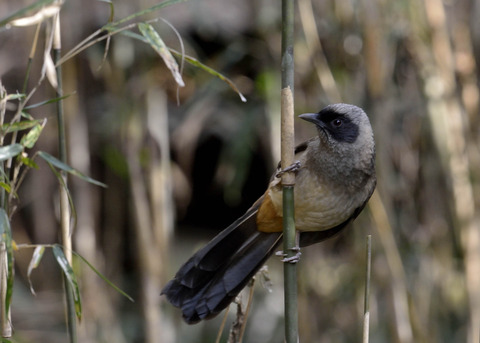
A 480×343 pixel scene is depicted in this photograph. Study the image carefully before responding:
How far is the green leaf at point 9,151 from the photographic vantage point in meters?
1.30

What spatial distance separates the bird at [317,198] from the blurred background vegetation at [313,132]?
634mm

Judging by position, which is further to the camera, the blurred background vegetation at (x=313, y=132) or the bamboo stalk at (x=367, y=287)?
the blurred background vegetation at (x=313, y=132)

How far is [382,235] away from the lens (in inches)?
110

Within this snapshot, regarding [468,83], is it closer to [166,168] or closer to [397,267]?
[397,267]

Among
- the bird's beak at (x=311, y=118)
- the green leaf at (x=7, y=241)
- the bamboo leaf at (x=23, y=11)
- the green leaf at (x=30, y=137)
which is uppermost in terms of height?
the bamboo leaf at (x=23, y=11)

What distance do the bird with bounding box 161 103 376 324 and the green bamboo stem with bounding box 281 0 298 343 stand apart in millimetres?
551

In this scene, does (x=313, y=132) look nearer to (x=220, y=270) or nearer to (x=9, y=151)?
(x=220, y=270)

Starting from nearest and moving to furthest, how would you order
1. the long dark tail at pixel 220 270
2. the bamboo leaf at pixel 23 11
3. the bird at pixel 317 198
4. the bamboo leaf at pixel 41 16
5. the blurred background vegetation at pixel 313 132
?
the bamboo leaf at pixel 23 11 → the bamboo leaf at pixel 41 16 → the long dark tail at pixel 220 270 → the bird at pixel 317 198 → the blurred background vegetation at pixel 313 132

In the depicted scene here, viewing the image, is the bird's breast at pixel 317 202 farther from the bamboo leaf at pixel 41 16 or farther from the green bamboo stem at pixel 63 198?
the bamboo leaf at pixel 41 16

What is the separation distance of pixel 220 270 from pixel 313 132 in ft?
4.41

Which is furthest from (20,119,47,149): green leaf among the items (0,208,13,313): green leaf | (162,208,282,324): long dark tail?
(162,208,282,324): long dark tail

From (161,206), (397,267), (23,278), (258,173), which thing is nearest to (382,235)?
(397,267)

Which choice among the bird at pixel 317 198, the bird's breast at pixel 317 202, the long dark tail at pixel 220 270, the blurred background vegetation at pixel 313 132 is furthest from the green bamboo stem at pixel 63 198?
the blurred background vegetation at pixel 313 132

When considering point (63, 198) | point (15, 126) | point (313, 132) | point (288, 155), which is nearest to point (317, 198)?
point (288, 155)
